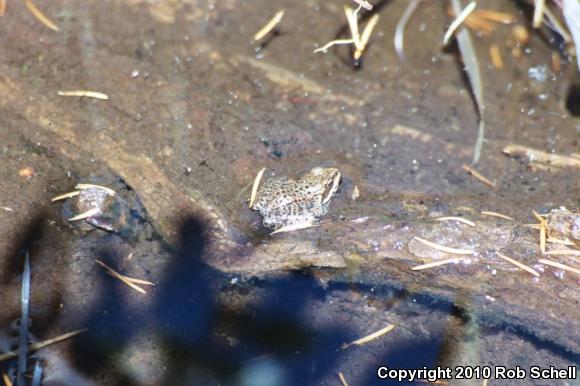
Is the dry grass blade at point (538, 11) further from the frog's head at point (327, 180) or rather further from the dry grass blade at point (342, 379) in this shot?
the dry grass blade at point (342, 379)

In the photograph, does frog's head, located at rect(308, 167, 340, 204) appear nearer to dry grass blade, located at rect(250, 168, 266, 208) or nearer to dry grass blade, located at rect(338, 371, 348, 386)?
dry grass blade, located at rect(250, 168, 266, 208)

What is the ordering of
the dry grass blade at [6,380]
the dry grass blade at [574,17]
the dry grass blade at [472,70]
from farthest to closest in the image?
1. the dry grass blade at [472,70]
2. the dry grass blade at [574,17]
3. the dry grass blade at [6,380]

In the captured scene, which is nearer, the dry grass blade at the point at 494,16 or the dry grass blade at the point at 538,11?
the dry grass blade at the point at 538,11

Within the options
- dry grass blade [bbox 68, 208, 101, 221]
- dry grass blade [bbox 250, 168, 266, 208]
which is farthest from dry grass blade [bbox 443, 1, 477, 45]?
dry grass blade [bbox 68, 208, 101, 221]

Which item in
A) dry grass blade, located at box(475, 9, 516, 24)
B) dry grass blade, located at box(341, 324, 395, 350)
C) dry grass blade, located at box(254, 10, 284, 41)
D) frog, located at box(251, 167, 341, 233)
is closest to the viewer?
dry grass blade, located at box(341, 324, 395, 350)

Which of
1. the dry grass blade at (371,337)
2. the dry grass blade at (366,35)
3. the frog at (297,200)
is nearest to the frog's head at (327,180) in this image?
the frog at (297,200)

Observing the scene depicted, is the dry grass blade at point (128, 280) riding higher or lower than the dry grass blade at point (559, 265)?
lower

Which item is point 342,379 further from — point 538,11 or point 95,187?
point 538,11
